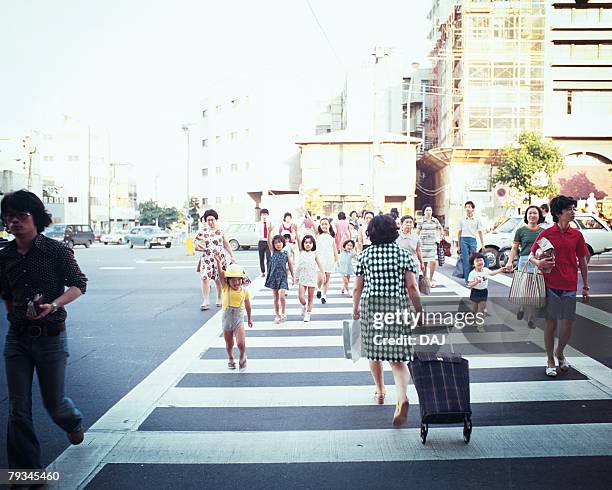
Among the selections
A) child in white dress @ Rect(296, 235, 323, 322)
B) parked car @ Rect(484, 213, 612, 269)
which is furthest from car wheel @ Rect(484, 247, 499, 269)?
child in white dress @ Rect(296, 235, 323, 322)

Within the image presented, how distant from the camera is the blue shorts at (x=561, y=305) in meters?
6.69

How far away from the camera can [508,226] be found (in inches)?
810

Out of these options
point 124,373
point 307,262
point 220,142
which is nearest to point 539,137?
point 220,142

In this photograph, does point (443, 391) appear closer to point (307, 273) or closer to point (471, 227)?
point (307, 273)

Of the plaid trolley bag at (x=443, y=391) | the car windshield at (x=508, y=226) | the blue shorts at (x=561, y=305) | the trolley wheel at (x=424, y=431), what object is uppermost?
the car windshield at (x=508, y=226)

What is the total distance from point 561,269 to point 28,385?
5.25 meters

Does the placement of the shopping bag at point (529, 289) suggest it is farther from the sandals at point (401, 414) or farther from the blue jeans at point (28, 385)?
the blue jeans at point (28, 385)

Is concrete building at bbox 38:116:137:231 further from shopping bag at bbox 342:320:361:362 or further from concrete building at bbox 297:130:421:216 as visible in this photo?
shopping bag at bbox 342:320:361:362

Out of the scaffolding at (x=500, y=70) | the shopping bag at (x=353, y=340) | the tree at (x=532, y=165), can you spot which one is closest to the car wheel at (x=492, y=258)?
the shopping bag at (x=353, y=340)

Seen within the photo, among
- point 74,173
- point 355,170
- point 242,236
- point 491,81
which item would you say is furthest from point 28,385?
point 74,173

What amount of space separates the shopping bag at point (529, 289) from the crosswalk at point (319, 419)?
0.79 m

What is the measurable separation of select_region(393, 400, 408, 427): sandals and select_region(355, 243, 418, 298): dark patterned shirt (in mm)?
910

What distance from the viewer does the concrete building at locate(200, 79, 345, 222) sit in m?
60.9

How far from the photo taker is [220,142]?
65.7m
